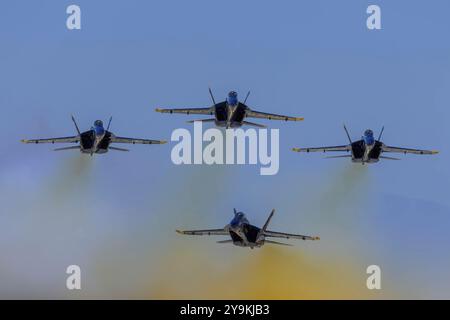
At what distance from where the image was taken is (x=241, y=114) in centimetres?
6075

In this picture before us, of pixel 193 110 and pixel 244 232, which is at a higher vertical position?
pixel 193 110

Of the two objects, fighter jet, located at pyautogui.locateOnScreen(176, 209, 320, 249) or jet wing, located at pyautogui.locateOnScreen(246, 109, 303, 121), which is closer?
fighter jet, located at pyautogui.locateOnScreen(176, 209, 320, 249)

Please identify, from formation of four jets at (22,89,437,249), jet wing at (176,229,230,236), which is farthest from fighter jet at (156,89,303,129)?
jet wing at (176,229,230,236)

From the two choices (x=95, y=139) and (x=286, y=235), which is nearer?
(x=95, y=139)

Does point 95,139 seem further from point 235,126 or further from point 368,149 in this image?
point 368,149

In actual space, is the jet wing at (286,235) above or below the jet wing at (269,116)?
below

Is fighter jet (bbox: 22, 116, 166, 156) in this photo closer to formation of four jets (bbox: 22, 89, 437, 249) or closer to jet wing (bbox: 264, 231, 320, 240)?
formation of four jets (bbox: 22, 89, 437, 249)

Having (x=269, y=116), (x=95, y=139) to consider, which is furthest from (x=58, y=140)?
(x=269, y=116)

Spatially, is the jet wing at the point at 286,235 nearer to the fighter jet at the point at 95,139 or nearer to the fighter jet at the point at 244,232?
the fighter jet at the point at 244,232

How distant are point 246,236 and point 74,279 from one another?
8888mm

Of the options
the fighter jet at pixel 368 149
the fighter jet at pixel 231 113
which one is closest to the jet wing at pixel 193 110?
the fighter jet at pixel 231 113
